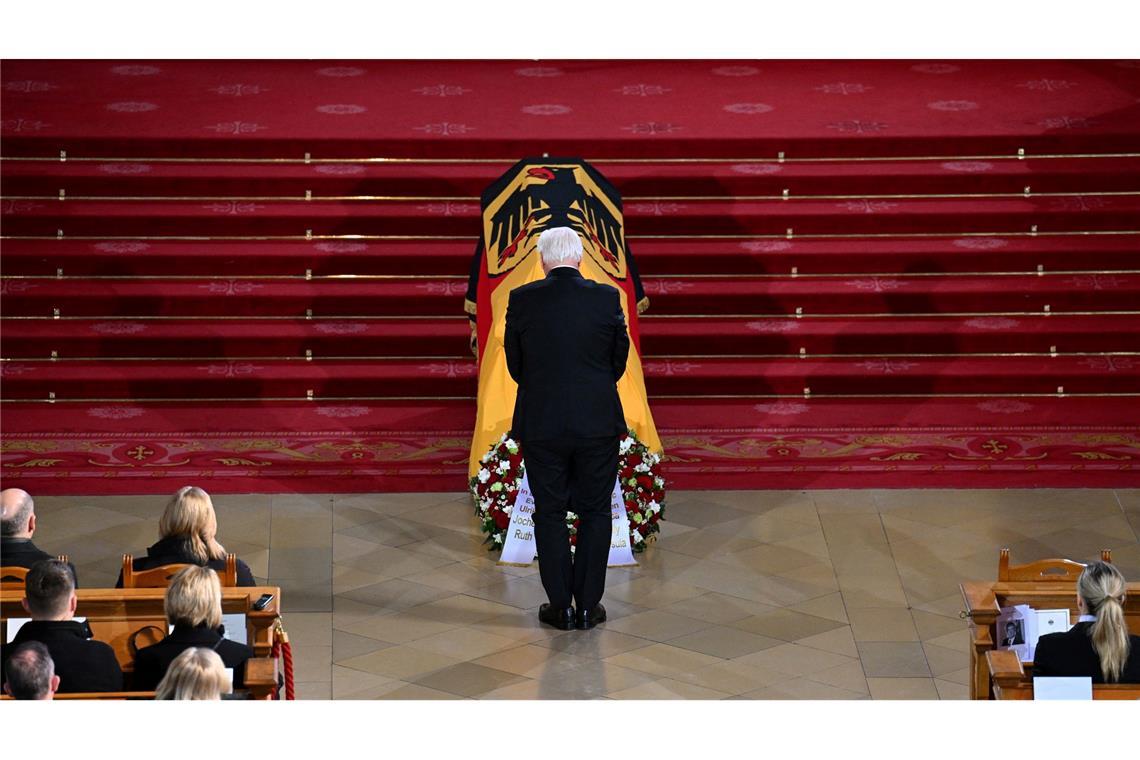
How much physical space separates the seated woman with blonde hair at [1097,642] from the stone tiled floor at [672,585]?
1551 millimetres

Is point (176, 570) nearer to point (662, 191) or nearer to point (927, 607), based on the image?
point (927, 607)

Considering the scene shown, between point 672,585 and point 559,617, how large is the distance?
71 cm

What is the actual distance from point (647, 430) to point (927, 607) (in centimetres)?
150

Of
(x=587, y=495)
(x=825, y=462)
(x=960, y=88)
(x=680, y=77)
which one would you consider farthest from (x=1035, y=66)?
(x=587, y=495)

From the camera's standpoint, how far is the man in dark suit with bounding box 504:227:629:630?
24.2 feet

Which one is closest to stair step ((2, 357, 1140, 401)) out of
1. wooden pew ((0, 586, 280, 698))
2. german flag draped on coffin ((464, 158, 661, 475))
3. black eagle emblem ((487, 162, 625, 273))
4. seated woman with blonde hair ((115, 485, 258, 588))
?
german flag draped on coffin ((464, 158, 661, 475))

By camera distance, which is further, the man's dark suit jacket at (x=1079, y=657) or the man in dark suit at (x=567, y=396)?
the man in dark suit at (x=567, y=396)

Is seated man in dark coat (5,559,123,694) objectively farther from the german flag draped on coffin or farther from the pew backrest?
the german flag draped on coffin

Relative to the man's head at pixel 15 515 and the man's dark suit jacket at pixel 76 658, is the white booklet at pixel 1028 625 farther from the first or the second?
the man's head at pixel 15 515

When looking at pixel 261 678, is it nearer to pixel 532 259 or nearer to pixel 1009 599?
pixel 1009 599

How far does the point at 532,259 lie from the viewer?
8797 millimetres

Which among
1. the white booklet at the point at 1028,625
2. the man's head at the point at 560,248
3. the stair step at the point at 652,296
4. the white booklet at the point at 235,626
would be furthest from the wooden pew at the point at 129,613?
the stair step at the point at 652,296

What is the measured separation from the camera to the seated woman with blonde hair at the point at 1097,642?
5605mm

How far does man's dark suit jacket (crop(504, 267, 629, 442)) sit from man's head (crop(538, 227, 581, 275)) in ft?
0.12
